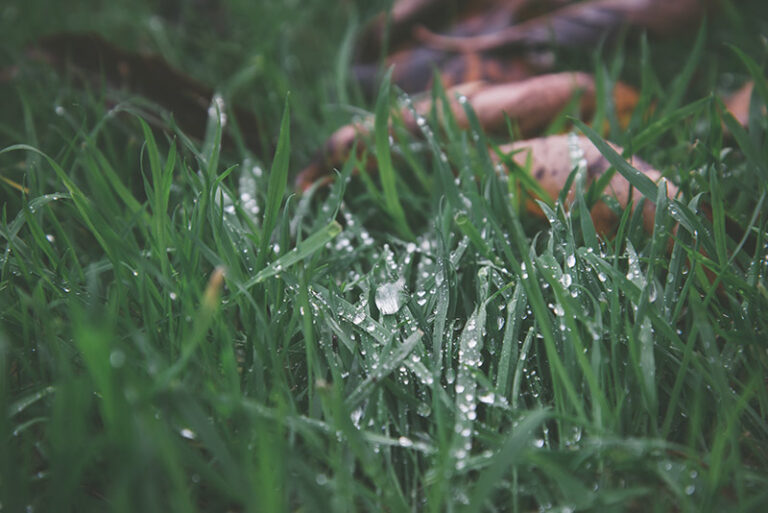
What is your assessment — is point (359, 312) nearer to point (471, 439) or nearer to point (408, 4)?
point (471, 439)

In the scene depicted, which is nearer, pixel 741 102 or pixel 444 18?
pixel 741 102

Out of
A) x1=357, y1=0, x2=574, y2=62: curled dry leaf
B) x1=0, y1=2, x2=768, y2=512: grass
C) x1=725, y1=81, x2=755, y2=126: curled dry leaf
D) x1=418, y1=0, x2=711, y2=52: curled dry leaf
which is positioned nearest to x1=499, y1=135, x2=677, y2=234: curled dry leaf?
x1=0, y1=2, x2=768, y2=512: grass

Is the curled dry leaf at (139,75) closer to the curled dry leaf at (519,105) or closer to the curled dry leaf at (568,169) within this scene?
the curled dry leaf at (519,105)

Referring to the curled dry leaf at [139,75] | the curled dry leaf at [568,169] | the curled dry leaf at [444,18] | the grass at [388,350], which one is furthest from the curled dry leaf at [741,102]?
the curled dry leaf at [139,75]

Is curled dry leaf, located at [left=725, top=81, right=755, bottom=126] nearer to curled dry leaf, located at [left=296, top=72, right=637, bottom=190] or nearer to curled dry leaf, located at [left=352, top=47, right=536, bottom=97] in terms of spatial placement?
curled dry leaf, located at [left=296, top=72, right=637, bottom=190]

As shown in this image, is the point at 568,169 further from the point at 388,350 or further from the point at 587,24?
the point at 587,24

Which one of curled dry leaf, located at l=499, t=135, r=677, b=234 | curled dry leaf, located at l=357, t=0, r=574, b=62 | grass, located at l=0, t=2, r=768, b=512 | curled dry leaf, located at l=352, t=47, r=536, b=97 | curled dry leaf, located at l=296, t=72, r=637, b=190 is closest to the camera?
grass, located at l=0, t=2, r=768, b=512

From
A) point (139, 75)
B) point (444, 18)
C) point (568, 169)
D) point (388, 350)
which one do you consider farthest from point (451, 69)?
point (388, 350)
